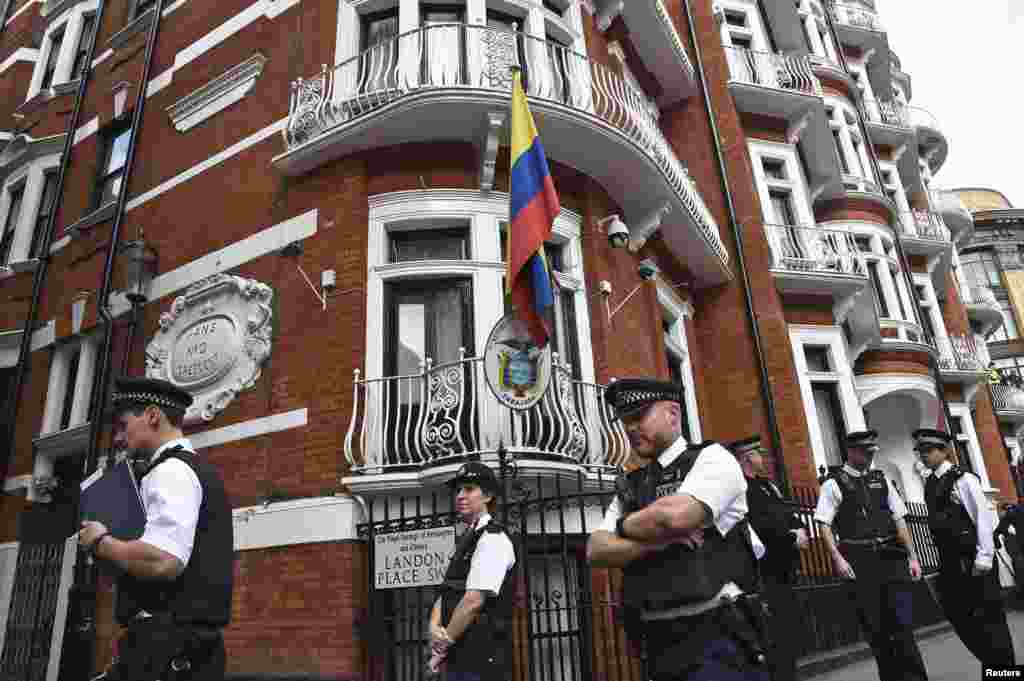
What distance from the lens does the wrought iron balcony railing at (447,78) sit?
823 centimetres

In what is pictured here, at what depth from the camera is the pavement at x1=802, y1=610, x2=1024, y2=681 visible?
258 inches

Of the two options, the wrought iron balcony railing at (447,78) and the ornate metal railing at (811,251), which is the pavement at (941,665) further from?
the ornate metal railing at (811,251)

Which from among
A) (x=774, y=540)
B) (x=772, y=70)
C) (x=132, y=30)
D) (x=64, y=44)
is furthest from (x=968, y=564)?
(x=64, y=44)

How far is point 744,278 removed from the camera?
44.0 feet

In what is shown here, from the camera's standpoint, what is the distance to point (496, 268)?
26.2 feet

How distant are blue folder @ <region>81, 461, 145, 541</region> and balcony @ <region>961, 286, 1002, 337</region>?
101 feet

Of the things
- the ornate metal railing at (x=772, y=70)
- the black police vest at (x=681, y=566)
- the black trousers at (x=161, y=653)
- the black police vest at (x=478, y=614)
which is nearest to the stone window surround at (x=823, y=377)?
the ornate metal railing at (x=772, y=70)

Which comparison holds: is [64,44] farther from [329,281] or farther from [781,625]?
[781,625]

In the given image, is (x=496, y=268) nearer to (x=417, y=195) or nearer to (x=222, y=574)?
(x=417, y=195)

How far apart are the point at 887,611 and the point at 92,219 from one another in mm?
12689

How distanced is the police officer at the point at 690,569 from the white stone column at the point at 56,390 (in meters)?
11.4

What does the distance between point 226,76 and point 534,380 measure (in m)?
7.54

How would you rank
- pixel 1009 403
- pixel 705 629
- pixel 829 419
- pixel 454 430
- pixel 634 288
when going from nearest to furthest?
pixel 705 629, pixel 454 430, pixel 634 288, pixel 829 419, pixel 1009 403

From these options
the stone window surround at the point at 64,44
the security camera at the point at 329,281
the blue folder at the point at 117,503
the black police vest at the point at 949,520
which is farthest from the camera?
the stone window surround at the point at 64,44
